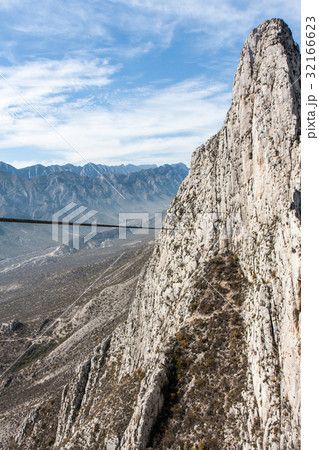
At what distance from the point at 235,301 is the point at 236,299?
0.17 meters

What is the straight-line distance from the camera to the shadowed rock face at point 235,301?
1753 centimetres

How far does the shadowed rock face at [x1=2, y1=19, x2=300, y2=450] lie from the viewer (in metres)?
17.5

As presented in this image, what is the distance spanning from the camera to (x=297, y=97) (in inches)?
892

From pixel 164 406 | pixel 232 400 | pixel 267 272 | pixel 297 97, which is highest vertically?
pixel 297 97

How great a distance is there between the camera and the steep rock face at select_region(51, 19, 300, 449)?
17516 millimetres

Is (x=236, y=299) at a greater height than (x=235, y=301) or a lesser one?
greater

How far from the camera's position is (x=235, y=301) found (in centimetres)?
2509

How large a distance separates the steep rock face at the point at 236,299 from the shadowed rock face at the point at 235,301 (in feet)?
0.26

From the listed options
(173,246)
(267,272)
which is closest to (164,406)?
(267,272)

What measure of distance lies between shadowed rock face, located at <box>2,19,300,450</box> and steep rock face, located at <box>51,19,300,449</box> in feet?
0.26

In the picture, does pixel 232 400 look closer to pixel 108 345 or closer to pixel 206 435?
pixel 206 435

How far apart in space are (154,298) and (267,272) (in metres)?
17.4

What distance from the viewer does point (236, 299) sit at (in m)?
25.1

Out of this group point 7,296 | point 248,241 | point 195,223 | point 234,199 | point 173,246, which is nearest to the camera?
point 248,241
